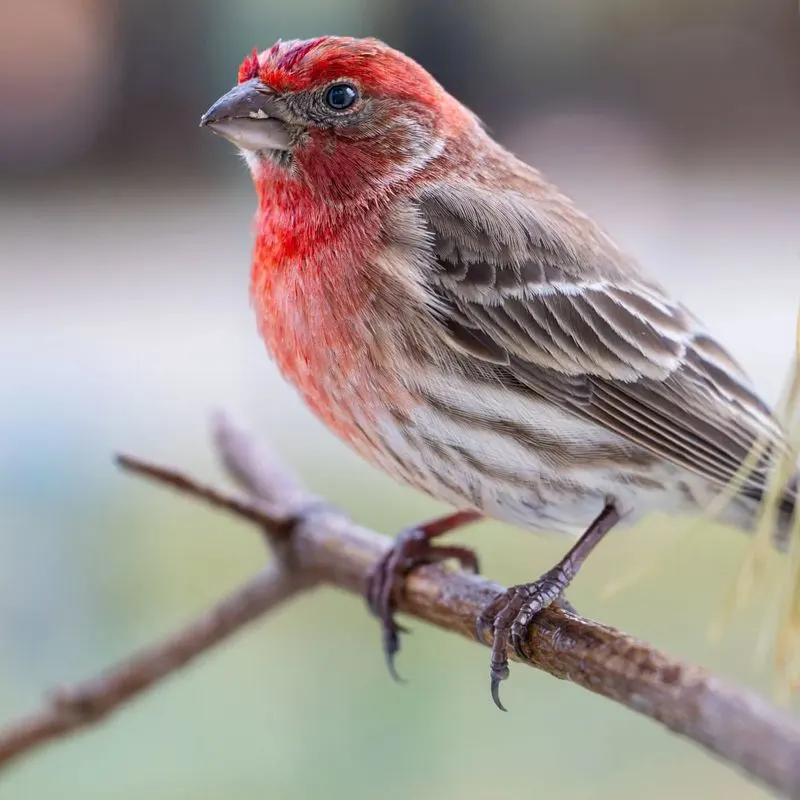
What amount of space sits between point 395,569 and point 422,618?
130 mm

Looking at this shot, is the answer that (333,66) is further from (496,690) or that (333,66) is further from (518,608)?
(496,690)

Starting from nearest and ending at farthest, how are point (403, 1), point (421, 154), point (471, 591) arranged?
point (471, 591) → point (421, 154) → point (403, 1)

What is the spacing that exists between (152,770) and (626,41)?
12.0ft

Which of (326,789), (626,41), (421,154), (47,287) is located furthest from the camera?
(626,41)

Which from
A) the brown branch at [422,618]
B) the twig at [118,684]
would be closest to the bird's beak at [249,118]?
the brown branch at [422,618]

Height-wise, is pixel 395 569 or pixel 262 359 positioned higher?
pixel 395 569

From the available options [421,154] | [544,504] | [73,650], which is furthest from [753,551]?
[73,650]

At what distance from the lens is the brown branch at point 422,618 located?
107cm

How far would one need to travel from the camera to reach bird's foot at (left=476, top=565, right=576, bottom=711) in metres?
1.62

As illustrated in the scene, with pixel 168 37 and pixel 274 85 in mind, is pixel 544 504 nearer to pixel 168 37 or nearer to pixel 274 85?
pixel 274 85

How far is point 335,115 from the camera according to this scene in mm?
1893

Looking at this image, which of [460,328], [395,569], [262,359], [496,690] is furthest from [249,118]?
[262,359]

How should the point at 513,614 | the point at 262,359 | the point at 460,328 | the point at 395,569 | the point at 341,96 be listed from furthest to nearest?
the point at 262,359 → the point at 395,569 → the point at 341,96 → the point at 460,328 → the point at 513,614

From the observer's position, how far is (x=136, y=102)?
167 inches
